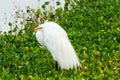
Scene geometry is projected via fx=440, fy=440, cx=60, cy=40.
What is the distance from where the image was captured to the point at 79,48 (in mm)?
8352

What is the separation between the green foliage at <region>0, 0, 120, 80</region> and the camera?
6977mm

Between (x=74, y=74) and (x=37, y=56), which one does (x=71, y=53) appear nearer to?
(x=74, y=74)

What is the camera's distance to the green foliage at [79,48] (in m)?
6.98

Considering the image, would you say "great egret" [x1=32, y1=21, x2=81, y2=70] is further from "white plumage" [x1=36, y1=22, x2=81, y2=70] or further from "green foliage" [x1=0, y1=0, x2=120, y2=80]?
"green foliage" [x1=0, y1=0, x2=120, y2=80]

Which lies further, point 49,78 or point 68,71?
point 68,71

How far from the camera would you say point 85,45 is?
859 centimetres

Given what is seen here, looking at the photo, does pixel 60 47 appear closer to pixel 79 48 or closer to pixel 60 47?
pixel 60 47

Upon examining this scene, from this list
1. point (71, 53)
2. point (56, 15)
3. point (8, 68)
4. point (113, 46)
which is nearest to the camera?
point (71, 53)

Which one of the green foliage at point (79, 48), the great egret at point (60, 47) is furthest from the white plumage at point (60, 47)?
the green foliage at point (79, 48)

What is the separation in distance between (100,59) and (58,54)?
112cm

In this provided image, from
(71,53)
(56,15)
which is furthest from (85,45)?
(56,15)

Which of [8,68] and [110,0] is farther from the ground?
[110,0]

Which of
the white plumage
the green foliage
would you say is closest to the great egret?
the white plumage

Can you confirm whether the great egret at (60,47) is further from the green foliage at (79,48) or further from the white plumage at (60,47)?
the green foliage at (79,48)
